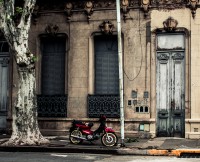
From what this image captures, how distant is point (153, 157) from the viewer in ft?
43.2

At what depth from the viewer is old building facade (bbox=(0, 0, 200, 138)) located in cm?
1759

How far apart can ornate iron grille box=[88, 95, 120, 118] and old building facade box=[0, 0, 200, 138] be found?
1.6 inches

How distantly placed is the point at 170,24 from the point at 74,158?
7.51 m

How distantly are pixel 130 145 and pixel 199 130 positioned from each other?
3.34 metres

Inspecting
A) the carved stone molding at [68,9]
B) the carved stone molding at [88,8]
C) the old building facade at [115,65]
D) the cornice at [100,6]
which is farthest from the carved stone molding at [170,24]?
the carved stone molding at [68,9]

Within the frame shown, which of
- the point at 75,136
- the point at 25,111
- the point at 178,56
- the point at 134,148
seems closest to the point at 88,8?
the point at 178,56

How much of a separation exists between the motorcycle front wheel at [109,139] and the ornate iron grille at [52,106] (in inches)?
163

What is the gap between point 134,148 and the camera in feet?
47.1

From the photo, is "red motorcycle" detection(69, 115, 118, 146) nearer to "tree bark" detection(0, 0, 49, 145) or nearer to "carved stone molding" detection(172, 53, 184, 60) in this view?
"tree bark" detection(0, 0, 49, 145)

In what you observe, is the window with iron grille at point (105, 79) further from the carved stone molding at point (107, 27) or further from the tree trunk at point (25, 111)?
the tree trunk at point (25, 111)

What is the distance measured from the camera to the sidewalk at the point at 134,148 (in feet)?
44.9

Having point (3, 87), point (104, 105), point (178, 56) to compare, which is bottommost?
point (104, 105)

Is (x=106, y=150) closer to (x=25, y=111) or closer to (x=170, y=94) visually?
(x=25, y=111)

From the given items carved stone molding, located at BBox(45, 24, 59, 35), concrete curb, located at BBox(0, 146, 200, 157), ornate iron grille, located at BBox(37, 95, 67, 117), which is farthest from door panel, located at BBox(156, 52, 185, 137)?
carved stone molding, located at BBox(45, 24, 59, 35)
